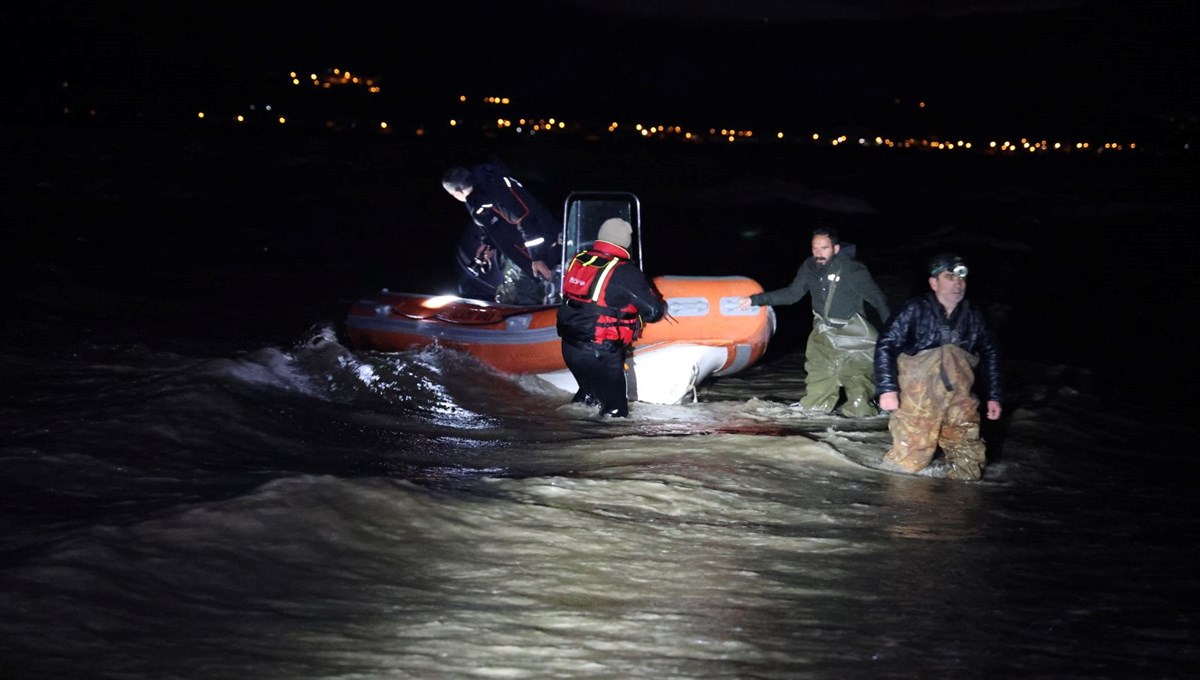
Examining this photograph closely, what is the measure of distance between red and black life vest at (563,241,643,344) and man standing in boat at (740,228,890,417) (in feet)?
3.62

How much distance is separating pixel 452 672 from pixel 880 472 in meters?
3.49

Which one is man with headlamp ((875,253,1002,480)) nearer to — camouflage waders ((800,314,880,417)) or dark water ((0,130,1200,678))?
dark water ((0,130,1200,678))

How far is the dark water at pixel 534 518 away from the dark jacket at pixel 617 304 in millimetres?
644

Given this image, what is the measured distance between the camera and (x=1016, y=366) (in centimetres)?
1046

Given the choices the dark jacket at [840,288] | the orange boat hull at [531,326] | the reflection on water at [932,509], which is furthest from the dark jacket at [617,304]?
the reflection on water at [932,509]

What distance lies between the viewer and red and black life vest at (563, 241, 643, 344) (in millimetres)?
7070

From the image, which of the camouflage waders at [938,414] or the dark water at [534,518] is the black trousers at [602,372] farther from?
the camouflage waders at [938,414]

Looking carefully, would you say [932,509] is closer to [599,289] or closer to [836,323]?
[836,323]

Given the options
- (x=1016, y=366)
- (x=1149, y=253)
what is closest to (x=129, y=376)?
(x=1016, y=366)

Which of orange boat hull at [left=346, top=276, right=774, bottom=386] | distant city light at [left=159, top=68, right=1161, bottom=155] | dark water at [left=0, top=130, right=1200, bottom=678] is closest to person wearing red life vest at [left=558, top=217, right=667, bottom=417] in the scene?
dark water at [left=0, top=130, right=1200, bottom=678]

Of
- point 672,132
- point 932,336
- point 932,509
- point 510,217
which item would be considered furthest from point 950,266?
point 672,132

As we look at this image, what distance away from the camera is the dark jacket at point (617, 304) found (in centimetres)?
703

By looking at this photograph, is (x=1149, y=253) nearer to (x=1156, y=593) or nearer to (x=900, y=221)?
(x=900, y=221)

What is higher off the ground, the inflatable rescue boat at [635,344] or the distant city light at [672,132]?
the distant city light at [672,132]
